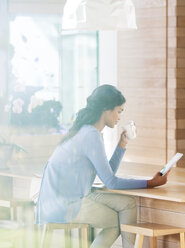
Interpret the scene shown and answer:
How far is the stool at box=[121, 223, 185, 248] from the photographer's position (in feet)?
3.37

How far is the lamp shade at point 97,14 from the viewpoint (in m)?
0.97

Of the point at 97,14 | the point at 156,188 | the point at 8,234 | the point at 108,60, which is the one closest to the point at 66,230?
the point at 156,188

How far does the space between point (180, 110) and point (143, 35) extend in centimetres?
27

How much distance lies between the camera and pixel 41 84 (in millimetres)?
355

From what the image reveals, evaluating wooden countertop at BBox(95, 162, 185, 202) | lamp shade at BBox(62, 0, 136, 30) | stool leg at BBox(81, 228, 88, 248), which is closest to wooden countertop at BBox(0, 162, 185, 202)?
wooden countertop at BBox(95, 162, 185, 202)

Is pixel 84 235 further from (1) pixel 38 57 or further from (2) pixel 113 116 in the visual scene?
(1) pixel 38 57

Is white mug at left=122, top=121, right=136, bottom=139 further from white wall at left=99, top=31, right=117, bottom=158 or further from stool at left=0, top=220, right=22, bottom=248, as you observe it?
stool at left=0, top=220, right=22, bottom=248

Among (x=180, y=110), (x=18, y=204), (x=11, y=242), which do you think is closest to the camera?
(x=11, y=242)

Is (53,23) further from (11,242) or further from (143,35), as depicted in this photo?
(143,35)

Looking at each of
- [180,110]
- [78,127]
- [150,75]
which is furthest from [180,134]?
[78,127]

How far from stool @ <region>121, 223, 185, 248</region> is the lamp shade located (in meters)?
0.40

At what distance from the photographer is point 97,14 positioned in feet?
3.17

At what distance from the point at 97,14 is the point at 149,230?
428 mm


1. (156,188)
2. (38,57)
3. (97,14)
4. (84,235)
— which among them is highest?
(97,14)
